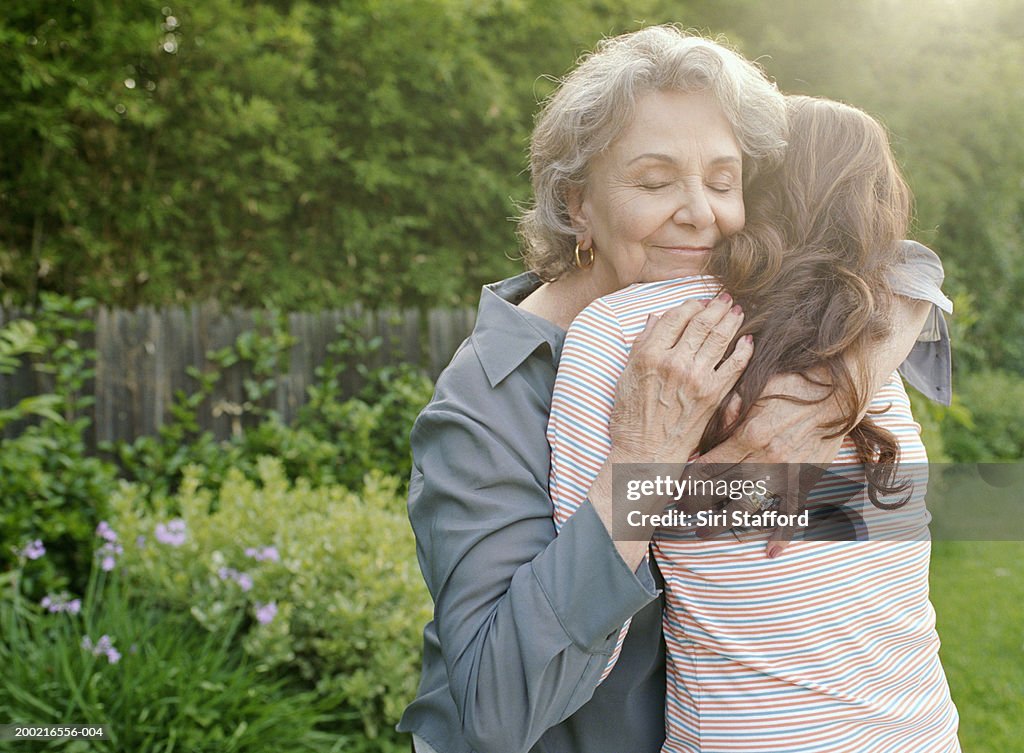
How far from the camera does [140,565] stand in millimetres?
3248

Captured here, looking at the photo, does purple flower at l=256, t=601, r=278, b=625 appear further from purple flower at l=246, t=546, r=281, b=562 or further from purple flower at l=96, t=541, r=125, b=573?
purple flower at l=96, t=541, r=125, b=573

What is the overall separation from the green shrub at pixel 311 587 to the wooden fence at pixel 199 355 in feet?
3.43

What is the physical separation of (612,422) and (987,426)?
7.02m

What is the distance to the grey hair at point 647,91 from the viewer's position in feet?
4.32

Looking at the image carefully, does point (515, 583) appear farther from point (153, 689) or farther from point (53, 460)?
point (53, 460)

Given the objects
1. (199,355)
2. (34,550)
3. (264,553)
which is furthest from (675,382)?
(199,355)

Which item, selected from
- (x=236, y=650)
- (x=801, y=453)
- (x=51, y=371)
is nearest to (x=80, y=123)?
(x=51, y=371)

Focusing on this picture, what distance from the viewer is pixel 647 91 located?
1.32 m

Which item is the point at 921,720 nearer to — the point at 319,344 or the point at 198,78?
the point at 319,344

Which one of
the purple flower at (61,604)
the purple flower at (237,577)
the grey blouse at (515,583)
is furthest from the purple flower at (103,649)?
the grey blouse at (515,583)

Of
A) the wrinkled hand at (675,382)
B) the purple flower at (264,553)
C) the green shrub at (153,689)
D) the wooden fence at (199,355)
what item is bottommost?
the green shrub at (153,689)

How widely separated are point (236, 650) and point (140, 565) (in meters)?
0.52

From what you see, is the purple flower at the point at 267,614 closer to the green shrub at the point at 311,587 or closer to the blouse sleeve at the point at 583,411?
the green shrub at the point at 311,587

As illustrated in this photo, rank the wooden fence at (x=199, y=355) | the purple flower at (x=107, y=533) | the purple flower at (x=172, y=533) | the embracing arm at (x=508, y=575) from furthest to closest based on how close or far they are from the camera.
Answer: the wooden fence at (x=199, y=355) → the purple flower at (x=107, y=533) → the purple flower at (x=172, y=533) → the embracing arm at (x=508, y=575)
